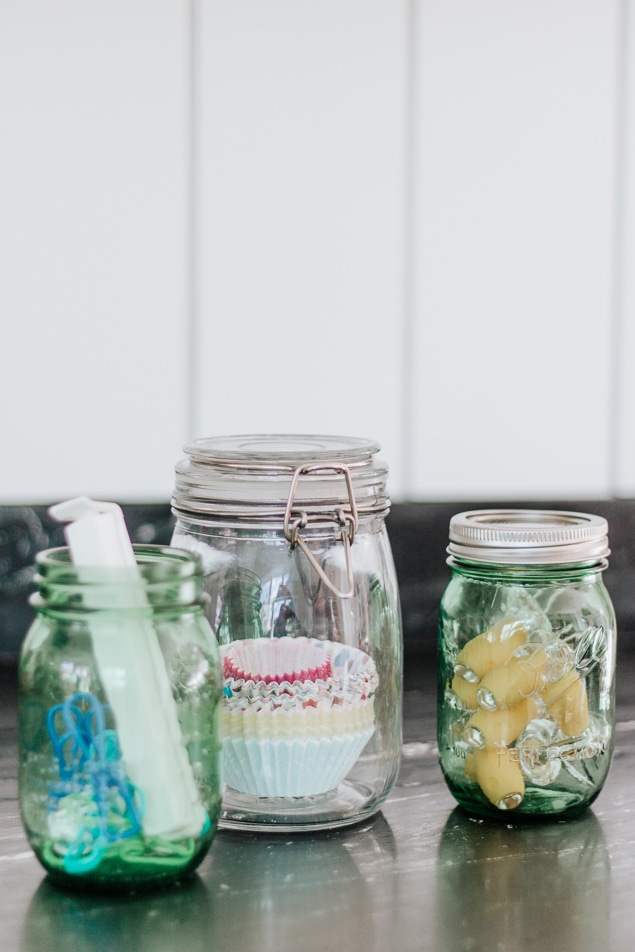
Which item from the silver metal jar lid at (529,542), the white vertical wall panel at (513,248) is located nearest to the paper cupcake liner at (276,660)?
the silver metal jar lid at (529,542)

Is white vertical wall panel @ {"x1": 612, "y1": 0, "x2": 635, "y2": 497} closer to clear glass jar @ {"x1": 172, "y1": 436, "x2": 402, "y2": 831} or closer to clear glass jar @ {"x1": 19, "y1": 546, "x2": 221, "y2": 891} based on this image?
clear glass jar @ {"x1": 172, "y1": 436, "x2": 402, "y2": 831}

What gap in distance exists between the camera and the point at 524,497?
3.64 feet

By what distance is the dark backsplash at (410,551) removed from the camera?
976mm

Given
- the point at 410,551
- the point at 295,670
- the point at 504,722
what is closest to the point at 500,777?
the point at 504,722

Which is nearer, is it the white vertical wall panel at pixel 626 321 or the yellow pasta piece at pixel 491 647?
the yellow pasta piece at pixel 491 647

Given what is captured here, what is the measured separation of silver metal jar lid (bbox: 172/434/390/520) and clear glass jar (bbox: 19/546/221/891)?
0.07 meters

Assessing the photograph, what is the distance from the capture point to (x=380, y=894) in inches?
23.4

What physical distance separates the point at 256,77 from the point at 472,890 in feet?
2.36

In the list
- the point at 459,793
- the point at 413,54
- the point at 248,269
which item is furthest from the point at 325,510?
the point at 413,54

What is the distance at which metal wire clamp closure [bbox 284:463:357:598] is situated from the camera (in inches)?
24.5

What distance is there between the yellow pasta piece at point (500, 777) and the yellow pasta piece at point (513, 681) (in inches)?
1.1

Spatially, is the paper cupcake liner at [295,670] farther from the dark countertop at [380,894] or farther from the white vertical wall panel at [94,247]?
the white vertical wall panel at [94,247]

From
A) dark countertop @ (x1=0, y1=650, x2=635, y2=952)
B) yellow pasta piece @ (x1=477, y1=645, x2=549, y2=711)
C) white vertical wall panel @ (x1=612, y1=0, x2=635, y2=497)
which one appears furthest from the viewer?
white vertical wall panel @ (x1=612, y1=0, x2=635, y2=497)

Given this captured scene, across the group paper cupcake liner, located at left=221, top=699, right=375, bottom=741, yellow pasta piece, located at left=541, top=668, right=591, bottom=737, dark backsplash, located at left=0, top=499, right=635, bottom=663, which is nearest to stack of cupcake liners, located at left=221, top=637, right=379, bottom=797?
paper cupcake liner, located at left=221, top=699, right=375, bottom=741
